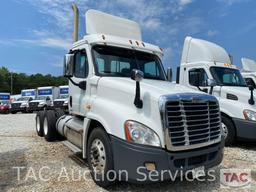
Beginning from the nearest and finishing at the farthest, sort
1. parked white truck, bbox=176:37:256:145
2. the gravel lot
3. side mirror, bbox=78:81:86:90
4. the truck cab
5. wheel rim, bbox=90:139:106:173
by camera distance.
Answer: wheel rim, bbox=90:139:106:173 < the gravel lot < side mirror, bbox=78:81:86:90 < parked white truck, bbox=176:37:256:145 < the truck cab

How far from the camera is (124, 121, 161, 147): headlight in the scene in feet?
13.7

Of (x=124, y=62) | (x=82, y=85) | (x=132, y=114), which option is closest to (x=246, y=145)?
(x=124, y=62)

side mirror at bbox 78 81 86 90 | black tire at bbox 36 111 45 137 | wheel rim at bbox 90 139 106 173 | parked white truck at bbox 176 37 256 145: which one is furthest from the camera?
black tire at bbox 36 111 45 137

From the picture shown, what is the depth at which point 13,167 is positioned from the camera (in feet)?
20.5

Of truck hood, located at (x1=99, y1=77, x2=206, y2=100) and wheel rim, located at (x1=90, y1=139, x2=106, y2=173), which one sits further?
wheel rim, located at (x1=90, y1=139, x2=106, y2=173)

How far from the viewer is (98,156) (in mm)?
4867

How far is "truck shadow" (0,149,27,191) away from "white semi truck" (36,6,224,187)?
1336 millimetres

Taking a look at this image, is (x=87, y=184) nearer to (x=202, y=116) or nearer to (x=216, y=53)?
(x=202, y=116)

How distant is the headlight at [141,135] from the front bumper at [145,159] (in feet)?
0.25

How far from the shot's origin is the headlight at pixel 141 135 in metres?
4.17

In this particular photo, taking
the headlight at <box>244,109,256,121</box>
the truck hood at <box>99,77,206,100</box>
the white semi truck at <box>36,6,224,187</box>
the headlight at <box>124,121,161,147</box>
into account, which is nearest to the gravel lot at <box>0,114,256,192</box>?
the white semi truck at <box>36,6,224,187</box>

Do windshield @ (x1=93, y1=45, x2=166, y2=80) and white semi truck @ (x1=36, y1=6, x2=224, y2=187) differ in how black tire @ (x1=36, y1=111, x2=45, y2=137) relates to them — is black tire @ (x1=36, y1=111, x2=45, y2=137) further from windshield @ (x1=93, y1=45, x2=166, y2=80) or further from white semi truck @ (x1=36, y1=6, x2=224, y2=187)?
windshield @ (x1=93, y1=45, x2=166, y2=80)

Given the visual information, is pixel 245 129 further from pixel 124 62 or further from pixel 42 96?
pixel 42 96

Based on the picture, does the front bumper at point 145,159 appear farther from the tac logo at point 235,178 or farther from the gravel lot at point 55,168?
the tac logo at point 235,178
